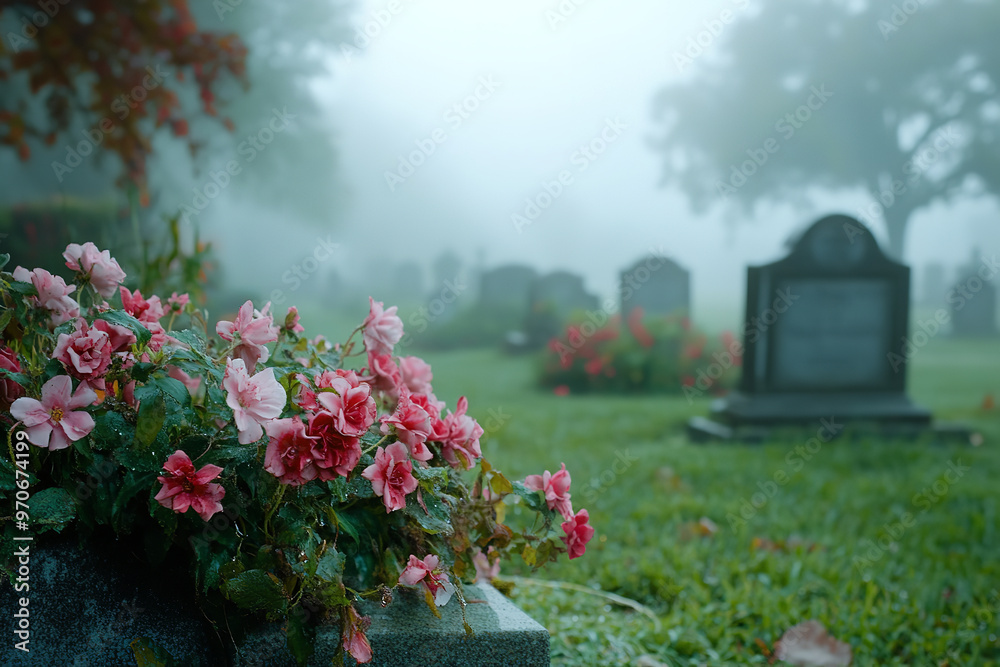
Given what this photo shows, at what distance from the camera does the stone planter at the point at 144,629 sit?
3.43 feet

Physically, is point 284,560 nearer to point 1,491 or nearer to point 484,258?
point 1,491

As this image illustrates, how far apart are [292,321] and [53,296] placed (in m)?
0.36

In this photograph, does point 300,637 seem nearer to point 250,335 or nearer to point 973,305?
point 250,335

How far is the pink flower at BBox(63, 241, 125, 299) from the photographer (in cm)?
120

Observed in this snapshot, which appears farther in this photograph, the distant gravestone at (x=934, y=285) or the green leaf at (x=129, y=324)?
the distant gravestone at (x=934, y=285)

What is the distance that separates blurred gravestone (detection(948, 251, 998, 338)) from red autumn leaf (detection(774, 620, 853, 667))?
41.2 ft

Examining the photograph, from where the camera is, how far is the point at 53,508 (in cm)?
101

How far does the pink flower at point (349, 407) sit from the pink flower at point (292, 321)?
33 cm

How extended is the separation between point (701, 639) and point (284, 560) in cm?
129

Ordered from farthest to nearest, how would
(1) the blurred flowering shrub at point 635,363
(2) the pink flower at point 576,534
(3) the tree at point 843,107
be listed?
(3) the tree at point 843,107
(1) the blurred flowering shrub at point 635,363
(2) the pink flower at point 576,534

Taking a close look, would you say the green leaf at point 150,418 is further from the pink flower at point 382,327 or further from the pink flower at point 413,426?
the pink flower at point 382,327

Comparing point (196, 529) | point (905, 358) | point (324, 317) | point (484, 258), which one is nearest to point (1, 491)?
point (196, 529)

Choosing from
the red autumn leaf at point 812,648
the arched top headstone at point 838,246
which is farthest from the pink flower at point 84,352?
the arched top headstone at point 838,246

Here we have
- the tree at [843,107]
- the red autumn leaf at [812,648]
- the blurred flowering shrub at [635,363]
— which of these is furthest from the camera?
the tree at [843,107]
